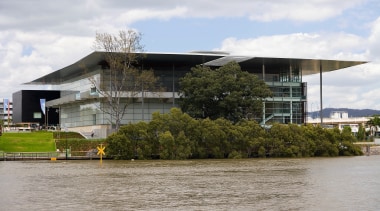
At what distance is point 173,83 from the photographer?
89.4 m

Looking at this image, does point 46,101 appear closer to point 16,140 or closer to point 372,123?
point 16,140

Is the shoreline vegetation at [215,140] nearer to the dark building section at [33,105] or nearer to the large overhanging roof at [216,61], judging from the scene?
the large overhanging roof at [216,61]

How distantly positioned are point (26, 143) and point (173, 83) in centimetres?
2332

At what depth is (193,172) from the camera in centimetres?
4534

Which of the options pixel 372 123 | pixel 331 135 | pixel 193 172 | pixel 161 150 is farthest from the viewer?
pixel 372 123

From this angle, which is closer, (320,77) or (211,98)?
(211,98)

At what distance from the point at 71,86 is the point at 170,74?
22305 mm

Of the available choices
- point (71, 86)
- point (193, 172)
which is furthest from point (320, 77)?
point (193, 172)

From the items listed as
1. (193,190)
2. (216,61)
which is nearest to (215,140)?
(216,61)

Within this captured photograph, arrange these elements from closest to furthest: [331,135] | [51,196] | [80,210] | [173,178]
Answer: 1. [80,210]
2. [51,196]
3. [173,178]
4. [331,135]

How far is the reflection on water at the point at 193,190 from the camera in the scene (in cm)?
2630

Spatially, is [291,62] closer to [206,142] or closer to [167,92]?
[167,92]

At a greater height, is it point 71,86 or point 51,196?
point 71,86

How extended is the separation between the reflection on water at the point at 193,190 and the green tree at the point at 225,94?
32484 millimetres
